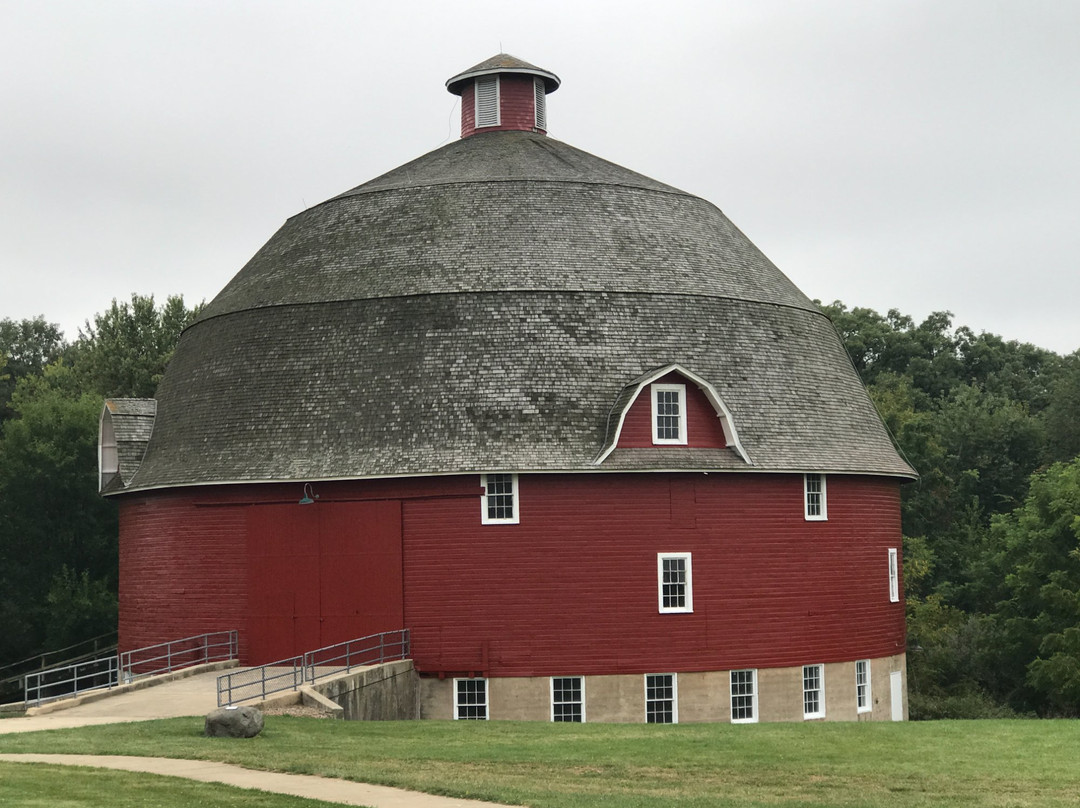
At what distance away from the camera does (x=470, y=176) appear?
32.3 metres

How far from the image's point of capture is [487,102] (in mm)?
37344

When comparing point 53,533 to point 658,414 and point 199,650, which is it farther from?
point 658,414

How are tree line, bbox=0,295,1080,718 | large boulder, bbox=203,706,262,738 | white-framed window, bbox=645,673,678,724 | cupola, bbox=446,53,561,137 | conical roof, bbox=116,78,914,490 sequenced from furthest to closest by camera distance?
tree line, bbox=0,295,1080,718
cupola, bbox=446,53,561,137
conical roof, bbox=116,78,914,490
white-framed window, bbox=645,673,678,724
large boulder, bbox=203,706,262,738

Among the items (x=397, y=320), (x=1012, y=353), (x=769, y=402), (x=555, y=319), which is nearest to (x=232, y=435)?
(x=397, y=320)

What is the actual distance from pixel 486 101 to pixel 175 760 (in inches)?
924

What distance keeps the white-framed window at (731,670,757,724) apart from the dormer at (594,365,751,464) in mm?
4245

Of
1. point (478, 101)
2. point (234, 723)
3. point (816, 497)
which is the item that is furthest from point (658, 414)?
point (478, 101)

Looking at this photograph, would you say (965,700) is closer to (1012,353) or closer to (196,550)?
(196,550)

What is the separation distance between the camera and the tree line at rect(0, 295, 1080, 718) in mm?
40062

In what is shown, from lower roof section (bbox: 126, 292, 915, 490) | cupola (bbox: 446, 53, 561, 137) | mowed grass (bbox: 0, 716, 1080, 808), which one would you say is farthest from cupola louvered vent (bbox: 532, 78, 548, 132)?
mowed grass (bbox: 0, 716, 1080, 808)

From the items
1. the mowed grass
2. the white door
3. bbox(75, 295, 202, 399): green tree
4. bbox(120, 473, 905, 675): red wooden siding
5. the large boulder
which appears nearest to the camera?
the mowed grass

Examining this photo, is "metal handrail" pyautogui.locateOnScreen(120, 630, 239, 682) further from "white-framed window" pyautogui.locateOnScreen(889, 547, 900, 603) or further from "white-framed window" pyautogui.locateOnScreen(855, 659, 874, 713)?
"white-framed window" pyautogui.locateOnScreen(889, 547, 900, 603)

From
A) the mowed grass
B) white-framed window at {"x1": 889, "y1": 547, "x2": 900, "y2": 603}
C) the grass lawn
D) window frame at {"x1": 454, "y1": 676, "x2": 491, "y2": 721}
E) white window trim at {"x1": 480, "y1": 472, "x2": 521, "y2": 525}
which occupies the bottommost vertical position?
window frame at {"x1": 454, "y1": 676, "x2": 491, "y2": 721}

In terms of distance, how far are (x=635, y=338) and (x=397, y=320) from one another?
4.80m
